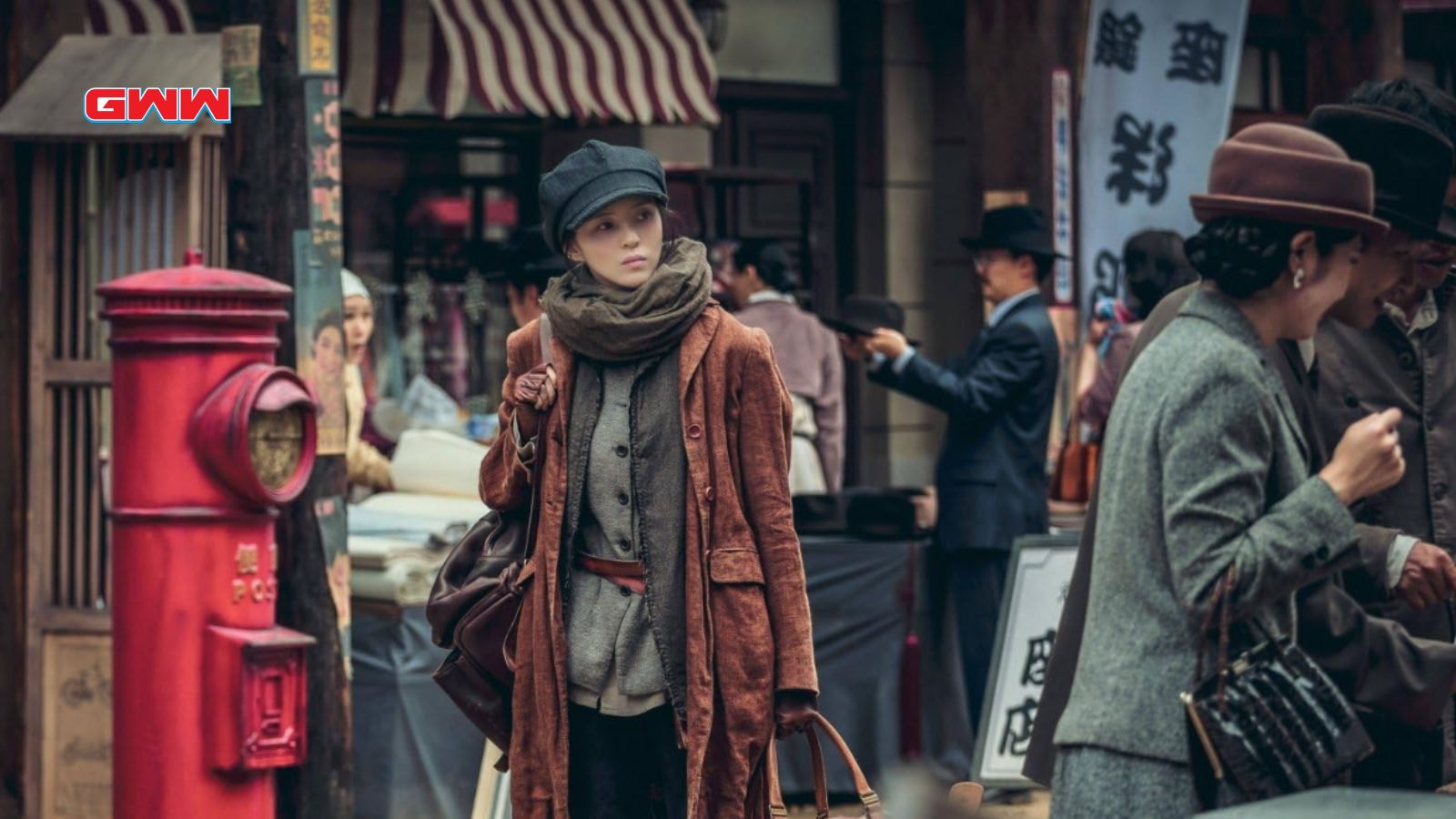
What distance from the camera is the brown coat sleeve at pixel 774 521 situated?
181 inches

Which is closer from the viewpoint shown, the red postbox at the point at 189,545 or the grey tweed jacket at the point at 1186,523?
the grey tweed jacket at the point at 1186,523

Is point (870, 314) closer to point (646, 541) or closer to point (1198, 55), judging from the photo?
point (1198, 55)

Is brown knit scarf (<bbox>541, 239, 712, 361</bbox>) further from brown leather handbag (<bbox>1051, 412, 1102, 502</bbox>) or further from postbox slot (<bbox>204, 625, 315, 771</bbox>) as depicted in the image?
brown leather handbag (<bbox>1051, 412, 1102, 502</bbox>)

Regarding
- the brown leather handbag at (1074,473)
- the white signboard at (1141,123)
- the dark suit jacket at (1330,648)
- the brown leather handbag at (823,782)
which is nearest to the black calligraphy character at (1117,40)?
the white signboard at (1141,123)

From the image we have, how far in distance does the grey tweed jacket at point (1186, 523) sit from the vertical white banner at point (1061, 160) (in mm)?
7523

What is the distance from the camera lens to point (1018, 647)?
315 inches

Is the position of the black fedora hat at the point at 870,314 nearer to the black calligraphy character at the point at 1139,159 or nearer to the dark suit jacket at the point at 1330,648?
the black calligraphy character at the point at 1139,159

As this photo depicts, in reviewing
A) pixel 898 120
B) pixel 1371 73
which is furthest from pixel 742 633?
pixel 1371 73

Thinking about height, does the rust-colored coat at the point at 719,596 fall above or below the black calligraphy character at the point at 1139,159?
below

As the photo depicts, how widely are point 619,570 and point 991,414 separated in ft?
12.5

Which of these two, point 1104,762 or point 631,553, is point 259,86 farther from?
point 1104,762

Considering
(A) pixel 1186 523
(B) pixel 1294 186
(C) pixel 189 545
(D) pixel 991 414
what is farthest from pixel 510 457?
(D) pixel 991 414

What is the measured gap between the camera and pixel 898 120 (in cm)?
1300

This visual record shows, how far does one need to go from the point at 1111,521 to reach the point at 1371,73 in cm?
1031
